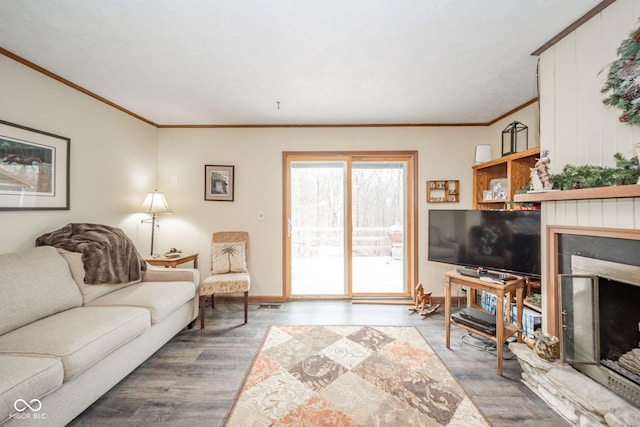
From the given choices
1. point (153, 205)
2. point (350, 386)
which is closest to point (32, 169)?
point (153, 205)

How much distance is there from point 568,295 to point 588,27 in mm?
1738

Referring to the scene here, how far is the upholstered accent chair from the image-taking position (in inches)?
107

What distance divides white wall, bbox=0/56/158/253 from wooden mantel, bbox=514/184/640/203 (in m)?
3.98

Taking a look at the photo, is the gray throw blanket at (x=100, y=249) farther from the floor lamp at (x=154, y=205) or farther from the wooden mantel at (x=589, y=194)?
the wooden mantel at (x=589, y=194)

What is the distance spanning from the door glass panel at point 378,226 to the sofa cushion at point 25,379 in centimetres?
305

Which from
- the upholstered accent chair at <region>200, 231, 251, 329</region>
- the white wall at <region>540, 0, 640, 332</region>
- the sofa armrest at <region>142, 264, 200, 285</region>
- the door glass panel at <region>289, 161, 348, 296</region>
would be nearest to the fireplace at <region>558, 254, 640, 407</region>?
the white wall at <region>540, 0, 640, 332</region>

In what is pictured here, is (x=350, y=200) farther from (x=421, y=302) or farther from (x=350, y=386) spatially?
(x=350, y=386)

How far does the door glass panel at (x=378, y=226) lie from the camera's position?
3666mm

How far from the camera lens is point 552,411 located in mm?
1603

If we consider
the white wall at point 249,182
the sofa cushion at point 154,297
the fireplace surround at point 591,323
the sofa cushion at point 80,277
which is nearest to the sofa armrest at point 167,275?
the sofa cushion at point 154,297

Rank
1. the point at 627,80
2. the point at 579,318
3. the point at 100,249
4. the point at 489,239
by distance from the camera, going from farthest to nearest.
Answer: the point at 489,239 < the point at 100,249 < the point at 579,318 < the point at 627,80

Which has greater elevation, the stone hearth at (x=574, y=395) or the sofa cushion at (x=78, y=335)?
the sofa cushion at (x=78, y=335)

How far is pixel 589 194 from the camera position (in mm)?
1396

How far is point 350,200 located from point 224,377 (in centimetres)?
254
